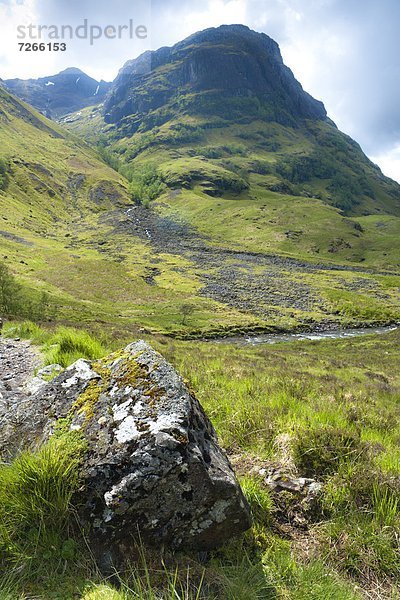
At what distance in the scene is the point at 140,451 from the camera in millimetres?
3541

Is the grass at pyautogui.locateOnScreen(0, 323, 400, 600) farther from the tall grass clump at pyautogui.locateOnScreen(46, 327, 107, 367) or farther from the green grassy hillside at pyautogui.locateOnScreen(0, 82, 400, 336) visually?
the green grassy hillside at pyautogui.locateOnScreen(0, 82, 400, 336)

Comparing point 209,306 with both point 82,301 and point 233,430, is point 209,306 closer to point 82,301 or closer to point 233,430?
point 82,301

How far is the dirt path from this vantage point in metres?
6.77

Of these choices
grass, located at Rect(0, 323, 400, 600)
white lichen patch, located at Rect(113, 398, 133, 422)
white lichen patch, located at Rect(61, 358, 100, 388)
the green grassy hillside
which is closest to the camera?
grass, located at Rect(0, 323, 400, 600)

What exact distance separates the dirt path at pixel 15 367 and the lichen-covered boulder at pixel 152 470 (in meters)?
2.45

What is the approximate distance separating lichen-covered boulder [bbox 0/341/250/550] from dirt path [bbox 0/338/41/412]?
2450 mm

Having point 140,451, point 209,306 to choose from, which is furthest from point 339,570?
point 209,306

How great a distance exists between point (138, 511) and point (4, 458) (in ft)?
5.91

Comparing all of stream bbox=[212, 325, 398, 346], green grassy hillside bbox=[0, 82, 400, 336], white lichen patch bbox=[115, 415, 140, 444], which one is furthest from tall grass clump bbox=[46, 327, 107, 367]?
stream bbox=[212, 325, 398, 346]

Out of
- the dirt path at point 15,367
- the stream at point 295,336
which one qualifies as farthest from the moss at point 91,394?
the stream at point 295,336

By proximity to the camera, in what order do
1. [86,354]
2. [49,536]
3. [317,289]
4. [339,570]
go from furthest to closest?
1. [317,289]
2. [86,354]
3. [339,570]
4. [49,536]

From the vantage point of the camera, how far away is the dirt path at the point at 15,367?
6.77 m

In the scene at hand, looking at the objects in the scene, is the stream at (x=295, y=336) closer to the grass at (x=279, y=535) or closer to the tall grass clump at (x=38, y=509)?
the grass at (x=279, y=535)

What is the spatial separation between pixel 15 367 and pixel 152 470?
7.46 metres
